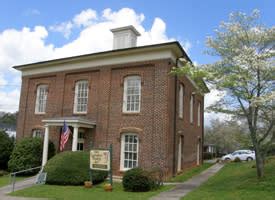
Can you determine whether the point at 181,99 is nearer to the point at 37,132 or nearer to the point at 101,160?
the point at 101,160

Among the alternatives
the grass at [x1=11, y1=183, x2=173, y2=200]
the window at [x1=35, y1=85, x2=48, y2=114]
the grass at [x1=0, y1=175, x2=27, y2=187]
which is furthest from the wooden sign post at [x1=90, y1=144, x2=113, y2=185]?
the window at [x1=35, y1=85, x2=48, y2=114]

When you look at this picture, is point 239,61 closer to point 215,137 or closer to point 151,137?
point 151,137

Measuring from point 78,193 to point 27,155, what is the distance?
27.2ft

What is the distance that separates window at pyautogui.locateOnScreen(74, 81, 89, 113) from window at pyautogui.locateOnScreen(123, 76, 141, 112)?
3168 millimetres

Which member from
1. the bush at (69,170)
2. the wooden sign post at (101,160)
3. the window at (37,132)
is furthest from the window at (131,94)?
the window at (37,132)

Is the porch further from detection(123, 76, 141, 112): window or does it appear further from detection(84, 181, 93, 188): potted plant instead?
detection(84, 181, 93, 188): potted plant

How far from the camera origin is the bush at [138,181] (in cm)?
1413

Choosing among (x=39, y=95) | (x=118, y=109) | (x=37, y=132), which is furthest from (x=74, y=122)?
(x=39, y=95)

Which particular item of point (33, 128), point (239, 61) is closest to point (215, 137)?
point (33, 128)

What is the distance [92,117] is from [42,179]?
574cm

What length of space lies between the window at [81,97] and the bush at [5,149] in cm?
562

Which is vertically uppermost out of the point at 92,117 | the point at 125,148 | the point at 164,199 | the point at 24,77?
the point at 24,77

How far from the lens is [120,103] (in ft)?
66.0

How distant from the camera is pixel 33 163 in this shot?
20391mm
